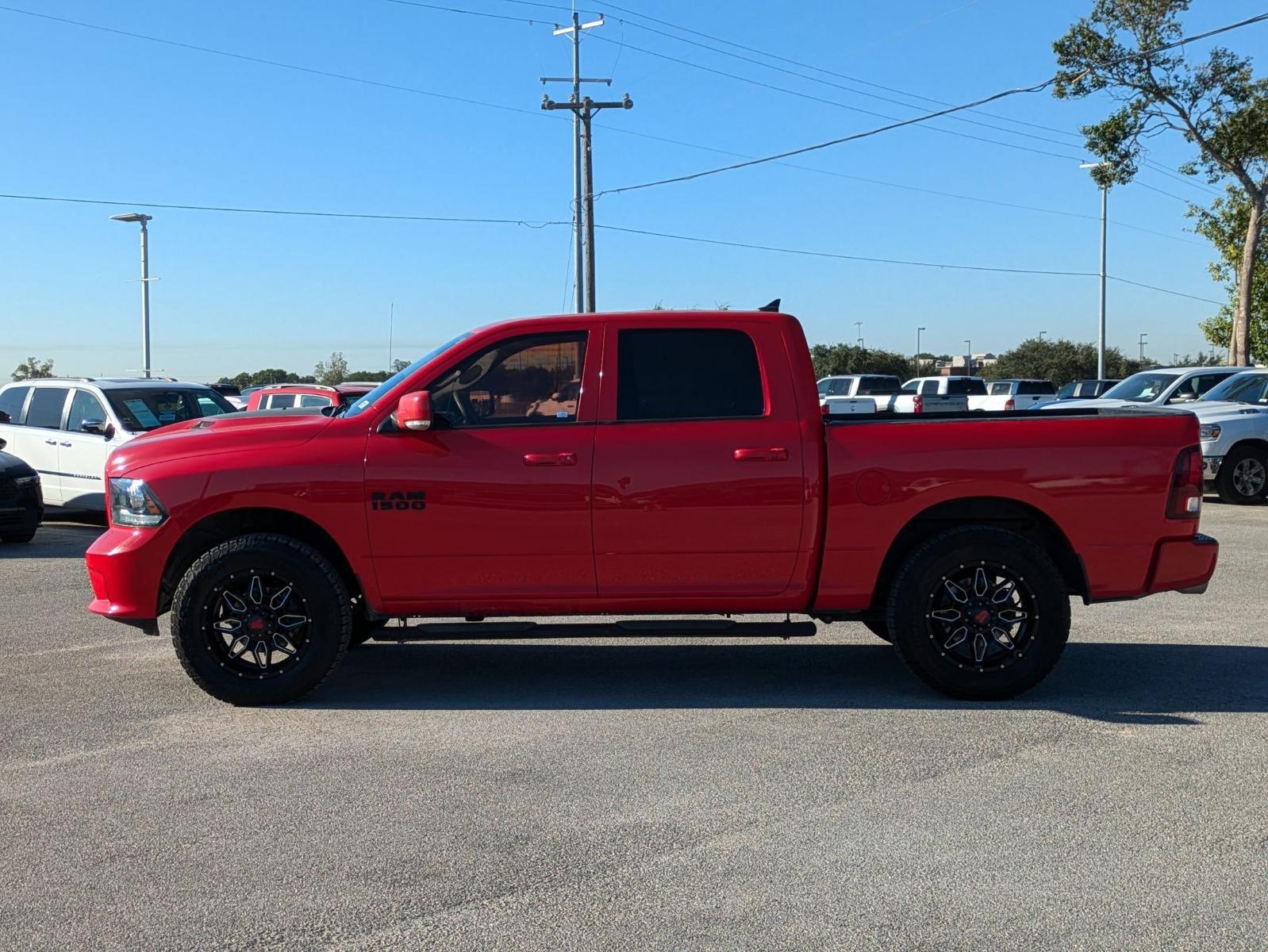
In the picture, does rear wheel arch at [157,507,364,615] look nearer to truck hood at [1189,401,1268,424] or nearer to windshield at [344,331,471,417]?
windshield at [344,331,471,417]

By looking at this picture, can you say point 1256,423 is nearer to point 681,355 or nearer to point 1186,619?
point 1186,619

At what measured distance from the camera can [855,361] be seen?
69000 millimetres

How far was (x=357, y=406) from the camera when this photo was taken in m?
6.70

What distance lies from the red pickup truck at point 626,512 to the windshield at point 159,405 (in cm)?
827

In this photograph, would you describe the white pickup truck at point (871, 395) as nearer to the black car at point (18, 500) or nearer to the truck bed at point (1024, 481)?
the black car at point (18, 500)

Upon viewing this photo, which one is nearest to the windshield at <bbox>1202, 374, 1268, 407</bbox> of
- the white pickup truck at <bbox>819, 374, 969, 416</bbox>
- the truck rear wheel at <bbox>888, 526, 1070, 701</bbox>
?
the white pickup truck at <bbox>819, 374, 969, 416</bbox>

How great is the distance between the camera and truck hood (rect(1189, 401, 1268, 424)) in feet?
54.6

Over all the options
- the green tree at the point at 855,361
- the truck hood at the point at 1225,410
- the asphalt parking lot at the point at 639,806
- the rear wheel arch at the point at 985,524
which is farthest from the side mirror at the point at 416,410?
the green tree at the point at 855,361

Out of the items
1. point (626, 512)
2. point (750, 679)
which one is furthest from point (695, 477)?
point (750, 679)

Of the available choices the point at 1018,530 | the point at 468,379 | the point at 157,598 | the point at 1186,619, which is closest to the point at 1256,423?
the point at 1186,619

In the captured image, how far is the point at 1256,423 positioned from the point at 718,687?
1255cm

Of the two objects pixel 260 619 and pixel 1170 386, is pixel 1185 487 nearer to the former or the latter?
pixel 260 619

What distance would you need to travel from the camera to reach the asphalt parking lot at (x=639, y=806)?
3.84 meters

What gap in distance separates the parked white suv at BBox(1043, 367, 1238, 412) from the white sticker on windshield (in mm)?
12492
